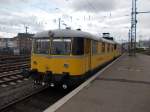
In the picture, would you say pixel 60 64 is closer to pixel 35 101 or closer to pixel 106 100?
pixel 35 101

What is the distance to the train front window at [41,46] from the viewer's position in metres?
11.6

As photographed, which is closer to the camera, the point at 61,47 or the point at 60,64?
the point at 60,64

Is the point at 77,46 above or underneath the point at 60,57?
above

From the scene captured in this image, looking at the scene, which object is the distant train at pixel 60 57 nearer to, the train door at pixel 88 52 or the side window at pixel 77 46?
the side window at pixel 77 46

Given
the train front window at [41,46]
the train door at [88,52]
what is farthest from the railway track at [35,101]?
the train door at [88,52]

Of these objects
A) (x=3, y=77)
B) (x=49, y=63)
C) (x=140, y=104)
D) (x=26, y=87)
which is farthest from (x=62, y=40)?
(x=3, y=77)

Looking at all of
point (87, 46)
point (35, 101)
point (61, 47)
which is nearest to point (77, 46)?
point (61, 47)

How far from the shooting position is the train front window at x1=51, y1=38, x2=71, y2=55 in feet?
36.7

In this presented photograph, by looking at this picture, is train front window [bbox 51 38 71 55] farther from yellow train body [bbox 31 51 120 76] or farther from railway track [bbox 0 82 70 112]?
railway track [bbox 0 82 70 112]

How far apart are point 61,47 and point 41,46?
105 centimetres

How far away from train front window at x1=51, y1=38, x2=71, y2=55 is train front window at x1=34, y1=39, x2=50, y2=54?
0.93 ft

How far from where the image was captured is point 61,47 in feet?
37.0

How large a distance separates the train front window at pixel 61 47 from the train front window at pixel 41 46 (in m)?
0.28

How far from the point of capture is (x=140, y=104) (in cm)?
793
